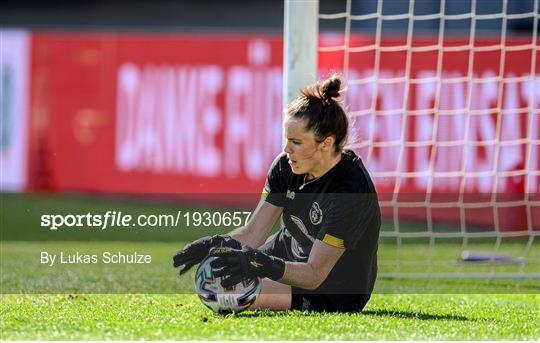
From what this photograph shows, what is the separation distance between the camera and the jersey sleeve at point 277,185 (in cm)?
560

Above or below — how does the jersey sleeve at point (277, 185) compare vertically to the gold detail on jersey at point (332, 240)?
above

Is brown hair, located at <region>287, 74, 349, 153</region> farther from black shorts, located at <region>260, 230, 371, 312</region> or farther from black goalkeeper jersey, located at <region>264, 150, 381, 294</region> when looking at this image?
black shorts, located at <region>260, 230, 371, 312</region>

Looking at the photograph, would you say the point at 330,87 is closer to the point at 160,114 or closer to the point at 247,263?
the point at 247,263

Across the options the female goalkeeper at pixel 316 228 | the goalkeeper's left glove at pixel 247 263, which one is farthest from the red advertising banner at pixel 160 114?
the goalkeeper's left glove at pixel 247 263

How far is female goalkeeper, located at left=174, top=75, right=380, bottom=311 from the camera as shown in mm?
5164

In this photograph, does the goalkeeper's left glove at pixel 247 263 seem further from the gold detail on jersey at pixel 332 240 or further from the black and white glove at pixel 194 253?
the gold detail on jersey at pixel 332 240

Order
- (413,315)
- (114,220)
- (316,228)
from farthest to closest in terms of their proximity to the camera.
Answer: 1. (114,220)
2. (413,315)
3. (316,228)

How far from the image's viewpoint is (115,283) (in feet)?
22.6

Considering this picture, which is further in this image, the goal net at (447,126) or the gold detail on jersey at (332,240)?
the goal net at (447,126)

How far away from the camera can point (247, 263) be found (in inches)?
197

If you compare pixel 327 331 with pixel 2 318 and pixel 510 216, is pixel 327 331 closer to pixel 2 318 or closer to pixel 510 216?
pixel 2 318

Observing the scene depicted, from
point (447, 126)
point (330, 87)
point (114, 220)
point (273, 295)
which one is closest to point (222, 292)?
point (273, 295)

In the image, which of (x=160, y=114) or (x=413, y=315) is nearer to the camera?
(x=413, y=315)

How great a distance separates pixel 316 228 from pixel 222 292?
0.53 m
